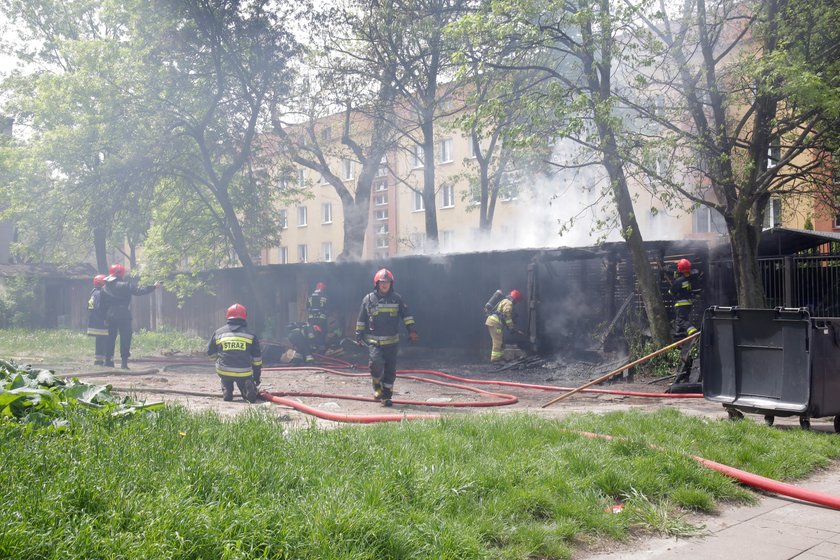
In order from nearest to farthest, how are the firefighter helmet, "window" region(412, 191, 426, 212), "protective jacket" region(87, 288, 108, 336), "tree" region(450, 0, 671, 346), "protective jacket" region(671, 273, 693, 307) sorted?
"tree" region(450, 0, 671, 346)
"protective jacket" region(671, 273, 693, 307)
"protective jacket" region(87, 288, 108, 336)
the firefighter helmet
"window" region(412, 191, 426, 212)

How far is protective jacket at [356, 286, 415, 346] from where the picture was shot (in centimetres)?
1024

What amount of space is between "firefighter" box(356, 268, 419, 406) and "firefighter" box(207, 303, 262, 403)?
1.50 m

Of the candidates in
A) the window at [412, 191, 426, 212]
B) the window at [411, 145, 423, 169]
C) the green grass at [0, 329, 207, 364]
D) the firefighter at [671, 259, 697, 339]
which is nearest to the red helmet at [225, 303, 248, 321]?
the firefighter at [671, 259, 697, 339]

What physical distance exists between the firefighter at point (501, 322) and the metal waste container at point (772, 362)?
8079 millimetres

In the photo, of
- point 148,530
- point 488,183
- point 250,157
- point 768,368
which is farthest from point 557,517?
point 488,183

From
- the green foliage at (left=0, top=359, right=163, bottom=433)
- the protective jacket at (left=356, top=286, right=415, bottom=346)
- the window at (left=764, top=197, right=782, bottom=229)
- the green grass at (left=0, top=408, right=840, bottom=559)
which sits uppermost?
the window at (left=764, top=197, right=782, bottom=229)

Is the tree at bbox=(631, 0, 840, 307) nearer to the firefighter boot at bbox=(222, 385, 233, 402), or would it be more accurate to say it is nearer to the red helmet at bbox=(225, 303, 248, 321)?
the red helmet at bbox=(225, 303, 248, 321)

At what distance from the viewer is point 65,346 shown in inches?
813

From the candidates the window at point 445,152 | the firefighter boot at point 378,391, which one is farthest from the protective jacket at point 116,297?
the window at point 445,152

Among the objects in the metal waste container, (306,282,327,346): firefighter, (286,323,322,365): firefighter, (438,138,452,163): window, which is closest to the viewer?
the metal waste container

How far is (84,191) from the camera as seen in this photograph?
1980 centimetres

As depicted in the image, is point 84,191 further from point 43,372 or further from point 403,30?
point 43,372

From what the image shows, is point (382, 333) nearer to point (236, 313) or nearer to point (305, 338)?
point (236, 313)

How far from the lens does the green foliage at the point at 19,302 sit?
31641mm
